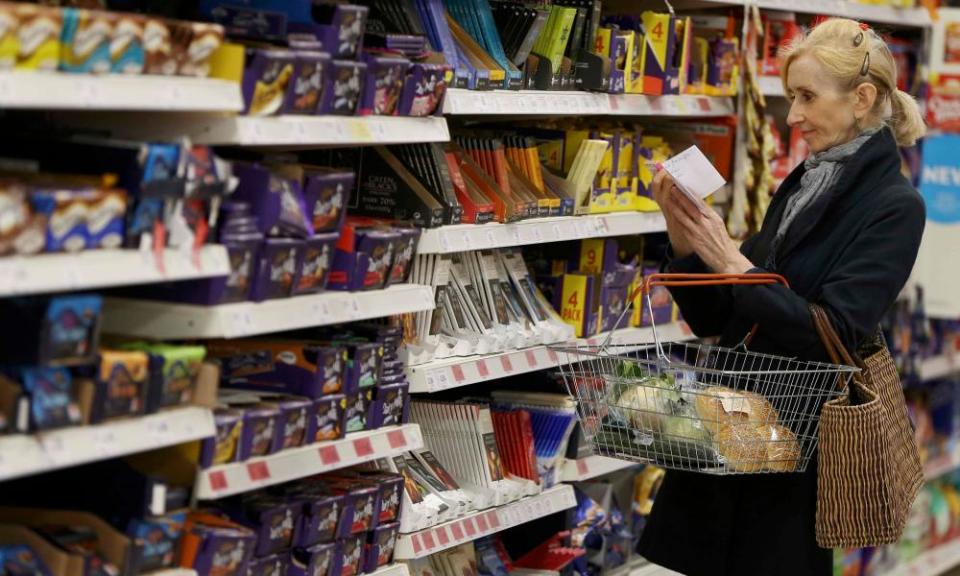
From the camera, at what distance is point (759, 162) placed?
500 centimetres

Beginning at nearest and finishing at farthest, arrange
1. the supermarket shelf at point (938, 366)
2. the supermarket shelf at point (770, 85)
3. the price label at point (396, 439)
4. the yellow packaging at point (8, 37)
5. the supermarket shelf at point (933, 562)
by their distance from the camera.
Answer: the yellow packaging at point (8, 37) → the price label at point (396, 439) → the supermarket shelf at point (770, 85) → the supermarket shelf at point (938, 366) → the supermarket shelf at point (933, 562)

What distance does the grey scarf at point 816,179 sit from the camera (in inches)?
134

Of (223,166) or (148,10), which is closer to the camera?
(223,166)

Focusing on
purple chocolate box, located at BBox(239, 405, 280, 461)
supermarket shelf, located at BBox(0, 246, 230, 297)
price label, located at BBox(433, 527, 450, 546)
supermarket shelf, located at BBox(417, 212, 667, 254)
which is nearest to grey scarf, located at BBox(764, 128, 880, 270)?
supermarket shelf, located at BBox(417, 212, 667, 254)

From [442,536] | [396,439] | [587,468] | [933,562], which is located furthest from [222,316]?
[933,562]

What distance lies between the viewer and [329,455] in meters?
3.12

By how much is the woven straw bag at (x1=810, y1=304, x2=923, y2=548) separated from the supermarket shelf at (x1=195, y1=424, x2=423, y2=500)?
99 cm

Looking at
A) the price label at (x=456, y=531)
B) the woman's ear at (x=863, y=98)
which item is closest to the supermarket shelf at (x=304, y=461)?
the price label at (x=456, y=531)

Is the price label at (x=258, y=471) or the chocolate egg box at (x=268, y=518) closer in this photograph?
the price label at (x=258, y=471)

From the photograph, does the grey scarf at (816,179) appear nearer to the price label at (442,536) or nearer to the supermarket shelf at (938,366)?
the price label at (442,536)

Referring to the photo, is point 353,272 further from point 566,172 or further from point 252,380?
point 566,172

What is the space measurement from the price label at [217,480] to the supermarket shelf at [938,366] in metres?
4.10

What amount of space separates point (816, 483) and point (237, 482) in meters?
1.46

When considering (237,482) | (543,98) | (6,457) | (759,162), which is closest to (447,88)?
(543,98)
